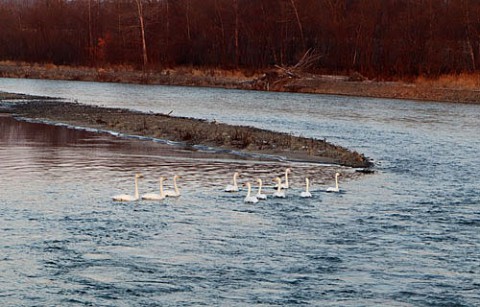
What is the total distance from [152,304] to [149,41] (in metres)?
73.2

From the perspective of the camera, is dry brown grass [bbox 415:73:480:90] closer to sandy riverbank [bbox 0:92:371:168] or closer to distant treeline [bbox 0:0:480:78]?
distant treeline [bbox 0:0:480:78]

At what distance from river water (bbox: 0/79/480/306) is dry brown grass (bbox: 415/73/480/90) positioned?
29035 mm

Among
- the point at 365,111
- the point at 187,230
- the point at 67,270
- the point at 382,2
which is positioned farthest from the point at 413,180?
the point at 382,2

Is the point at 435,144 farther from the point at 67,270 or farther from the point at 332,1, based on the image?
the point at 332,1

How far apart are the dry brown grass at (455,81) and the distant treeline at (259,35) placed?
1.77m

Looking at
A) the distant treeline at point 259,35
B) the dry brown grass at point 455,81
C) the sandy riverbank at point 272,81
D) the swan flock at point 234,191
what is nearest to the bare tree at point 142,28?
the distant treeline at point 259,35

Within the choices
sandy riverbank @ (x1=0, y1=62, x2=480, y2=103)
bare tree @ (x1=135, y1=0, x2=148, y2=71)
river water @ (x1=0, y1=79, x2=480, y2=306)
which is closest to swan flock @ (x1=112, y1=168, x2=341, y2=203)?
river water @ (x1=0, y1=79, x2=480, y2=306)

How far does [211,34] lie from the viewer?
79312 mm

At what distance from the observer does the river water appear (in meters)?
12.6

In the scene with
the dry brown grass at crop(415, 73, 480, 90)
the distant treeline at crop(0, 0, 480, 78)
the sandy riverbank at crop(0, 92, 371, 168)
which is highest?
the distant treeline at crop(0, 0, 480, 78)

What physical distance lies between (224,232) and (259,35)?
203 feet

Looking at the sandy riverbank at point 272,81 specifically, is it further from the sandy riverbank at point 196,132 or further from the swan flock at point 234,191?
the swan flock at point 234,191

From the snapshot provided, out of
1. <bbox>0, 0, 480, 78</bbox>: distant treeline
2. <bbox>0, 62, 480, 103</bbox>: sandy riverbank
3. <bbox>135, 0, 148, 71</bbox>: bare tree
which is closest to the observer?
<bbox>0, 62, 480, 103</bbox>: sandy riverbank

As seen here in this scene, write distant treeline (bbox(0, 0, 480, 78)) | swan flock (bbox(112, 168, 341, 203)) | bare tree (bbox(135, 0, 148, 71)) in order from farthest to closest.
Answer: bare tree (bbox(135, 0, 148, 71)), distant treeline (bbox(0, 0, 480, 78)), swan flock (bbox(112, 168, 341, 203))
